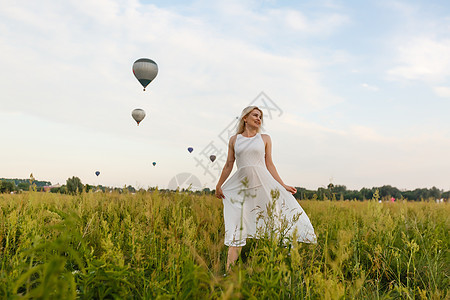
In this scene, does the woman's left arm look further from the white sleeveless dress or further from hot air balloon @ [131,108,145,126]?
hot air balloon @ [131,108,145,126]

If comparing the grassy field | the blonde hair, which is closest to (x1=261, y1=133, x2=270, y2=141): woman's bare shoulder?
the blonde hair

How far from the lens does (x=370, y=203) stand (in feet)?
19.4

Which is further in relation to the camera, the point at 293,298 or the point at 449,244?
the point at 449,244

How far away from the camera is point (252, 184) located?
170 inches

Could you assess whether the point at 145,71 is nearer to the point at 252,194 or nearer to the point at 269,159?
the point at 269,159

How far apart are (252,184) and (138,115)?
25230 millimetres

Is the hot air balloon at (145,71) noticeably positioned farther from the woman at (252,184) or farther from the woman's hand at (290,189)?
the woman's hand at (290,189)

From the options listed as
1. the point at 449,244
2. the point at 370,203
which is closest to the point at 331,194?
the point at 370,203

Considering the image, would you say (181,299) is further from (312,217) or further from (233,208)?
(312,217)

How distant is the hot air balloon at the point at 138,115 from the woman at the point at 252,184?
24.6m

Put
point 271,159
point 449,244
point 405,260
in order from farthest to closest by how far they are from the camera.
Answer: point 449,244 < point 271,159 < point 405,260

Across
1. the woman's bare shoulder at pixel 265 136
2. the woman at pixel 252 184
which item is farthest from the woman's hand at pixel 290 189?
the woman's bare shoulder at pixel 265 136

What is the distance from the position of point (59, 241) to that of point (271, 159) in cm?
364

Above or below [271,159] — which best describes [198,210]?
below
